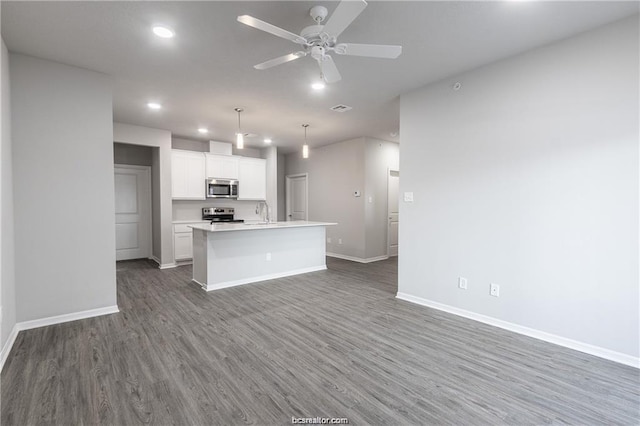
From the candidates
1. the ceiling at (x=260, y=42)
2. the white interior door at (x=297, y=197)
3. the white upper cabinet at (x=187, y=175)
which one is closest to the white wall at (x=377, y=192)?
the white interior door at (x=297, y=197)

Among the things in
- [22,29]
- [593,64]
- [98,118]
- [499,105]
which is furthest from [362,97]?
[22,29]

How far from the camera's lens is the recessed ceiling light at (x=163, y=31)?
246 centimetres

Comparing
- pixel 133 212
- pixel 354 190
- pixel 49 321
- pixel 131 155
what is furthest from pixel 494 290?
pixel 131 155

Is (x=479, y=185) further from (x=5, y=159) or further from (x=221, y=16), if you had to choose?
(x=5, y=159)

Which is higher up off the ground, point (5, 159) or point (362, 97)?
point (362, 97)

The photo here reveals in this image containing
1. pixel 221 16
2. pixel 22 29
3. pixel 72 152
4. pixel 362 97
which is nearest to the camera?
pixel 221 16

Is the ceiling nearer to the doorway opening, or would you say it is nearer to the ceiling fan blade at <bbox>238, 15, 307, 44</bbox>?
the ceiling fan blade at <bbox>238, 15, 307, 44</bbox>

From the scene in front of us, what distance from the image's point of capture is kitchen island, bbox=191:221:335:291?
4.39 meters

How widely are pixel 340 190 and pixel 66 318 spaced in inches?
207

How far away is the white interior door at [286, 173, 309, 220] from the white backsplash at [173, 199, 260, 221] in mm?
1181

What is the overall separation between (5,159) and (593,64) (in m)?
5.23

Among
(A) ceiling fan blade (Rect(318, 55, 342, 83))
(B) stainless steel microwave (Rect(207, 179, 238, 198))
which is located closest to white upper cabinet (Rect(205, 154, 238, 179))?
(B) stainless steel microwave (Rect(207, 179, 238, 198))

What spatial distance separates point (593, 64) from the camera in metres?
2.53

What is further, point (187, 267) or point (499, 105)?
point (187, 267)
